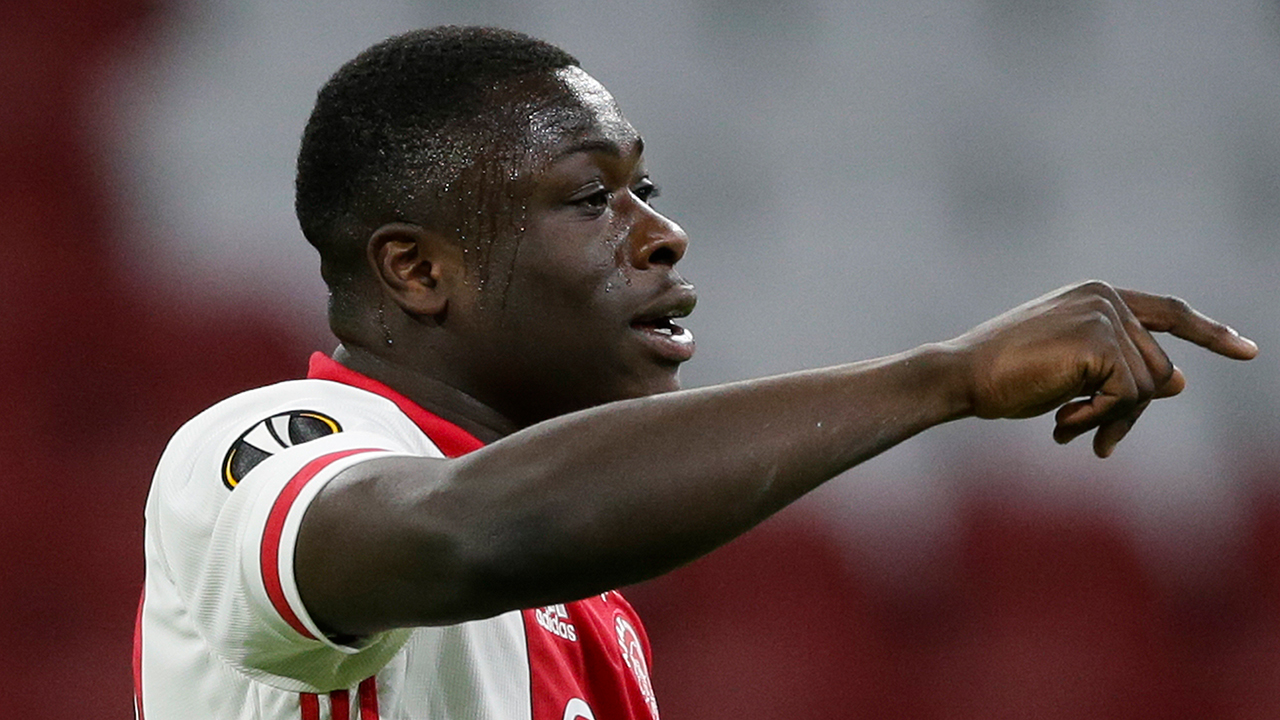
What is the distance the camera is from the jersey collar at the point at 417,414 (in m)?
1.37

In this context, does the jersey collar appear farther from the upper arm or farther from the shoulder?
the upper arm

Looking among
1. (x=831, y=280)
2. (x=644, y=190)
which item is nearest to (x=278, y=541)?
(x=644, y=190)

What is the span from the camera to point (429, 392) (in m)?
1.44

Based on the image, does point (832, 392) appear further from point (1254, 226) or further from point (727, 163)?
point (1254, 226)

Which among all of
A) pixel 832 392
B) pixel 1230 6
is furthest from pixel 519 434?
pixel 1230 6

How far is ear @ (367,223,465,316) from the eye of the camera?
57.1 inches

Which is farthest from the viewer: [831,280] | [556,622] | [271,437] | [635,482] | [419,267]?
[831,280]

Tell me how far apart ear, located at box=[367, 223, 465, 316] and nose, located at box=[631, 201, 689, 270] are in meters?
0.15

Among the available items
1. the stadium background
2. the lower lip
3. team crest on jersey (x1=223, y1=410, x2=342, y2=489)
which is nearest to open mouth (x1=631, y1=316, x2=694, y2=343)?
the lower lip

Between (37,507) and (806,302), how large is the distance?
157 cm

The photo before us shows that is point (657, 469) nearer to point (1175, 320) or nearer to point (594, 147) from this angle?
point (1175, 320)

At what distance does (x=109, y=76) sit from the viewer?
11.4 feet

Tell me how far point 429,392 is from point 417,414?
62mm

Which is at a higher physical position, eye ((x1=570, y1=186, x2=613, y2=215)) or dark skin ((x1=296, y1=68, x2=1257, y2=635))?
eye ((x1=570, y1=186, x2=613, y2=215))
